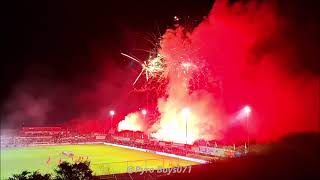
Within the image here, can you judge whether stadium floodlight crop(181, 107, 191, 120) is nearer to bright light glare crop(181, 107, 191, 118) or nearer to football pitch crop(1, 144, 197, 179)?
bright light glare crop(181, 107, 191, 118)

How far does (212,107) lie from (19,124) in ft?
88.9

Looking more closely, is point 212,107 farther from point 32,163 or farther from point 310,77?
point 32,163

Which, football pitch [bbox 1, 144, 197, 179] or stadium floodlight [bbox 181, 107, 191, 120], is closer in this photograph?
football pitch [bbox 1, 144, 197, 179]

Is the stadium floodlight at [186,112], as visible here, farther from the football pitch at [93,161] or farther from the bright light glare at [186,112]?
the football pitch at [93,161]

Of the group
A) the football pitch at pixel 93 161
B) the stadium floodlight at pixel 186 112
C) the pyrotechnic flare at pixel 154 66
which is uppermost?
the pyrotechnic flare at pixel 154 66

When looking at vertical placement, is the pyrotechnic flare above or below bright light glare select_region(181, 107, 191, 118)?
above

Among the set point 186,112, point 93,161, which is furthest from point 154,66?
point 93,161

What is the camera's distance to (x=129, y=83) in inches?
2333

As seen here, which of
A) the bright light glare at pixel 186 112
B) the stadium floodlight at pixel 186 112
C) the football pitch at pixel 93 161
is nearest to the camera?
the football pitch at pixel 93 161

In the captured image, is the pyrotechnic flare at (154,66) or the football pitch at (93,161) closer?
the football pitch at (93,161)

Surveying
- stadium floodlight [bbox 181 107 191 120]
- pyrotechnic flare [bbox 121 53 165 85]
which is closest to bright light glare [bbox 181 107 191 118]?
stadium floodlight [bbox 181 107 191 120]

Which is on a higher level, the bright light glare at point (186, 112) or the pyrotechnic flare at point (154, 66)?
the pyrotechnic flare at point (154, 66)

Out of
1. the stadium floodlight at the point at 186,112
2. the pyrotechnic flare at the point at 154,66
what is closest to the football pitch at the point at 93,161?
the stadium floodlight at the point at 186,112

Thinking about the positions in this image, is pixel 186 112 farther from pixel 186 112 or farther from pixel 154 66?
pixel 154 66
